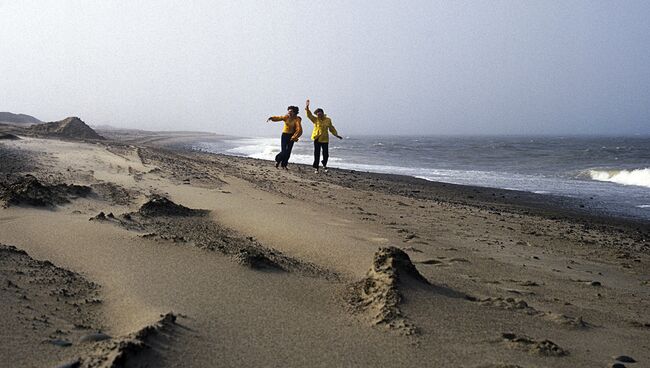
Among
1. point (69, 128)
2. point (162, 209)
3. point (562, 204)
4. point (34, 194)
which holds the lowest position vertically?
point (562, 204)

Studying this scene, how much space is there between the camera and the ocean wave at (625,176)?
1811cm

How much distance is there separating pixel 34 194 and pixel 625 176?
809 inches

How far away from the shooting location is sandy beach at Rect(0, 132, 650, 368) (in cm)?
234

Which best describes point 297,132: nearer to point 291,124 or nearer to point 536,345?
point 291,124

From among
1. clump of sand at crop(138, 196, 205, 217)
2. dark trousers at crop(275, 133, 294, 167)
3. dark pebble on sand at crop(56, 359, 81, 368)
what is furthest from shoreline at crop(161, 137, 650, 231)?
dark pebble on sand at crop(56, 359, 81, 368)

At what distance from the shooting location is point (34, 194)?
A: 5.05 meters

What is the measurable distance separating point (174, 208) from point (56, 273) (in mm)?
2264

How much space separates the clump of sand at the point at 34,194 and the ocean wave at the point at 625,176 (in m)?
18.3

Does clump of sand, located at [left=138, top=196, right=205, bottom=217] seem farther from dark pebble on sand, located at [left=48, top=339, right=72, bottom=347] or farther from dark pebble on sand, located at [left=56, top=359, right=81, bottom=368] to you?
dark pebble on sand, located at [left=56, top=359, right=81, bottom=368]

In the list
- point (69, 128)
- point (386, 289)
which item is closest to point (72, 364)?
point (386, 289)

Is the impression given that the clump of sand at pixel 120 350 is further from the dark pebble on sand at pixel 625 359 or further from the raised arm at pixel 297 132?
the raised arm at pixel 297 132

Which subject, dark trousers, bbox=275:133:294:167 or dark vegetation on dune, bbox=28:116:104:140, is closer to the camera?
dark trousers, bbox=275:133:294:167

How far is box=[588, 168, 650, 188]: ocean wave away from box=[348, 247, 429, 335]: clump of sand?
17288mm

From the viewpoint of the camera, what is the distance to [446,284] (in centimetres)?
362
